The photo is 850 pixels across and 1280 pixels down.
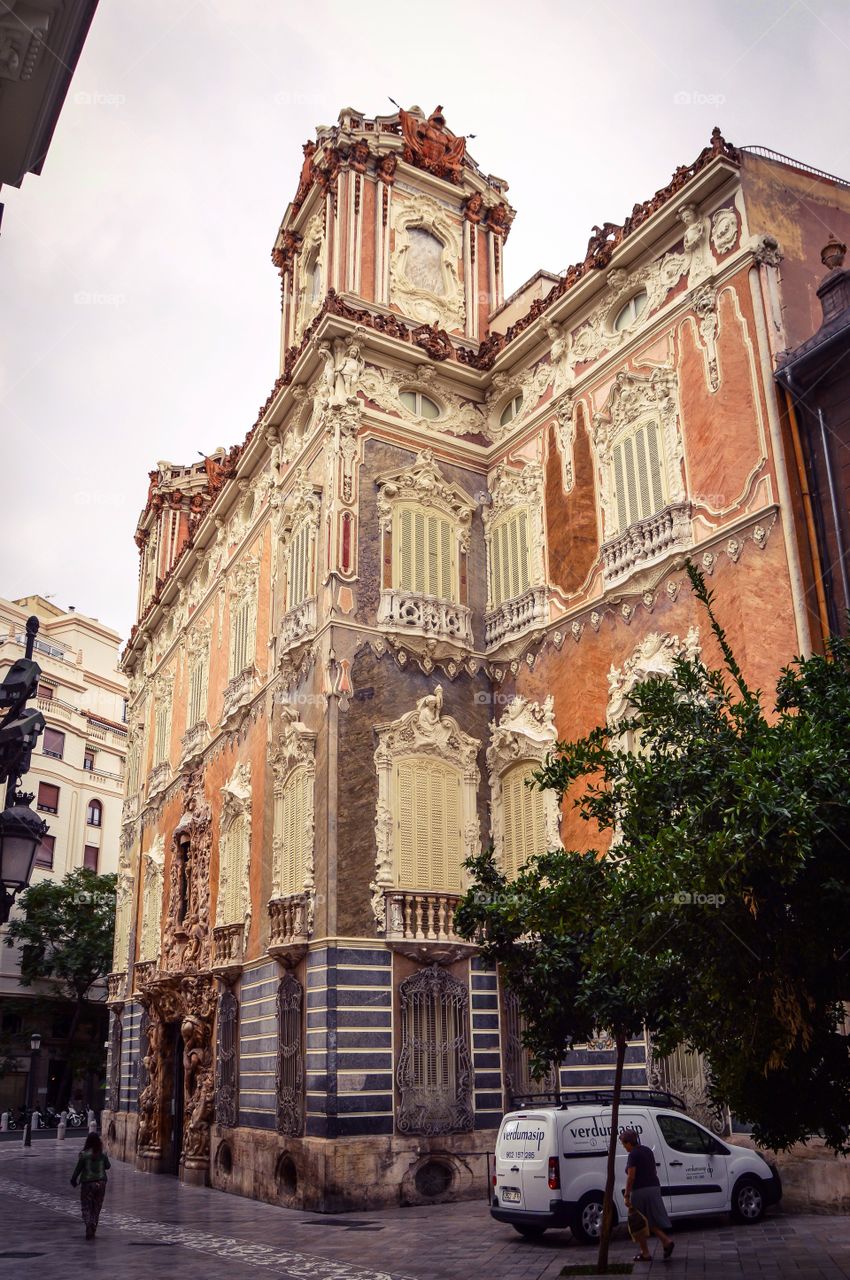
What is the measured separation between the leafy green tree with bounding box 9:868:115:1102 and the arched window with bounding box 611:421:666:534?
1437 inches

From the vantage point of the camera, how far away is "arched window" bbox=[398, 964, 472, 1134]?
19.1m

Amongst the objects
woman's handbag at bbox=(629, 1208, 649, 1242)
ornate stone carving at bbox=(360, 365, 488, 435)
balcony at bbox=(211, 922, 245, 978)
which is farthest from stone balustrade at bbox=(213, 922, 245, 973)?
woman's handbag at bbox=(629, 1208, 649, 1242)

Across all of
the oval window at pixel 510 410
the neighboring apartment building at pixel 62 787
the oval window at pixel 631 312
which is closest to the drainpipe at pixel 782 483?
the oval window at pixel 631 312

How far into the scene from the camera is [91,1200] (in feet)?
54.1

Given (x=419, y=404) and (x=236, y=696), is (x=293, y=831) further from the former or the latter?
(x=419, y=404)

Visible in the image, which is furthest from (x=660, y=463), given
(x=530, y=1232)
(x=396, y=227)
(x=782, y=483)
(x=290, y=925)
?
(x=530, y=1232)

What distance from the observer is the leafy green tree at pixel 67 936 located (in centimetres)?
4794

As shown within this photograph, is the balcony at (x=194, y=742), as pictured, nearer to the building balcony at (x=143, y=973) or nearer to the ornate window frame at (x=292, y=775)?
the building balcony at (x=143, y=973)

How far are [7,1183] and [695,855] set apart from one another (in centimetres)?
2296

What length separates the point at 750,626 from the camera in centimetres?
1667

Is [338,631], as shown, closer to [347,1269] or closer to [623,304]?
[623,304]

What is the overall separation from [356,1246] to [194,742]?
59.2ft

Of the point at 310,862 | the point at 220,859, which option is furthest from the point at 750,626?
the point at 220,859

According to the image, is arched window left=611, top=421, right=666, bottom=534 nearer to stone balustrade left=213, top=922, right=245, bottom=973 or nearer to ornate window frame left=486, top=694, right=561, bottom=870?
ornate window frame left=486, top=694, right=561, bottom=870
